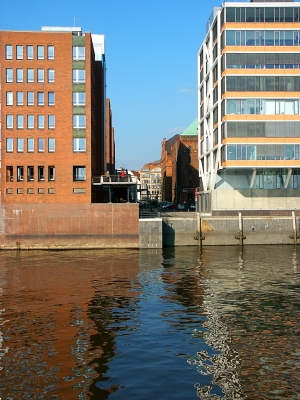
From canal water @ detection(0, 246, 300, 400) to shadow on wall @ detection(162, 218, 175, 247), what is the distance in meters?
18.8

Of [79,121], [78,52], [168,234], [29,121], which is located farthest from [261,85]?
[29,121]

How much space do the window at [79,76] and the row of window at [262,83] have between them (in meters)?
17.8

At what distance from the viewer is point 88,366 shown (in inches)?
603

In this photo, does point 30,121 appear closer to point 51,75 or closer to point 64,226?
point 51,75

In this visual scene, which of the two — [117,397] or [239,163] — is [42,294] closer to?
[117,397]

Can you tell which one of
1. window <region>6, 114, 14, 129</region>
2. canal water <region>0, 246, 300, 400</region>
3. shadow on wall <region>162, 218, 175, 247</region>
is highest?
window <region>6, 114, 14, 129</region>

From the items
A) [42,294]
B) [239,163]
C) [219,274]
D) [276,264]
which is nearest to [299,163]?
[239,163]

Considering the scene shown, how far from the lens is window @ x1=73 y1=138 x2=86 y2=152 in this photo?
181 ft

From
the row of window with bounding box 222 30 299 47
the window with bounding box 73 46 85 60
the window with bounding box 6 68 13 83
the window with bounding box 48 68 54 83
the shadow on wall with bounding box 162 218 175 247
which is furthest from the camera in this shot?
the row of window with bounding box 222 30 299 47

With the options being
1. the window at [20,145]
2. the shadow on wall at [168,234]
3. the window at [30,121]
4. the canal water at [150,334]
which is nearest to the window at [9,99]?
the window at [30,121]

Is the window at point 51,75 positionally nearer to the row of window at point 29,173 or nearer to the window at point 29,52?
the window at point 29,52

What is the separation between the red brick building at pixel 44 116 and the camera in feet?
178

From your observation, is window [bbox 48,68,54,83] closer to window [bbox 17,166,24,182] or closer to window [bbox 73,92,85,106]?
window [bbox 73,92,85,106]

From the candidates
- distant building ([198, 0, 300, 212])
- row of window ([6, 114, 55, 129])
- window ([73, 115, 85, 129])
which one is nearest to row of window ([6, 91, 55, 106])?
row of window ([6, 114, 55, 129])
